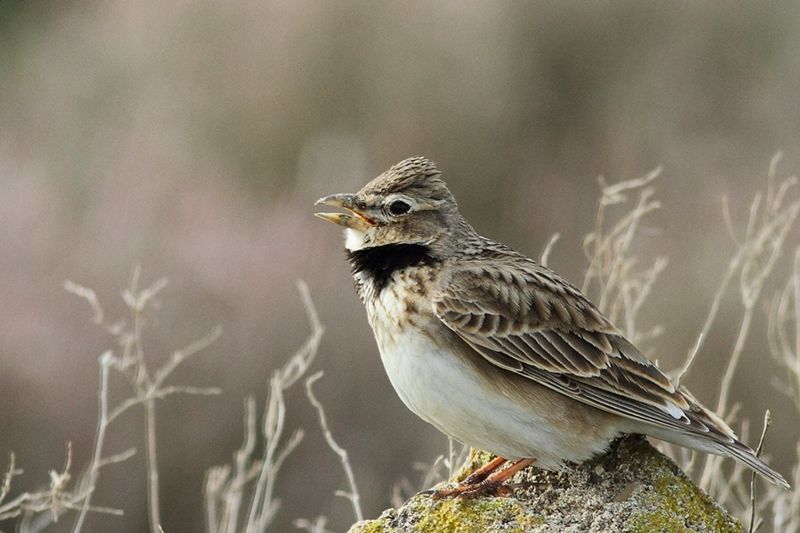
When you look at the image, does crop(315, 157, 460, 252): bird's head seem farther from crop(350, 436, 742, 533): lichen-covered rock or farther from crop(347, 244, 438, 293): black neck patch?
crop(350, 436, 742, 533): lichen-covered rock

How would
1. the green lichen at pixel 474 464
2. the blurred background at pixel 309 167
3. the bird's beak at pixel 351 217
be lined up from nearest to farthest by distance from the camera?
the green lichen at pixel 474 464
the bird's beak at pixel 351 217
the blurred background at pixel 309 167

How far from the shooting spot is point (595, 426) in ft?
17.0

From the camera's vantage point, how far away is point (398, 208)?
5719 millimetres

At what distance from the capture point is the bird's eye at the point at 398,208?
5.71 metres

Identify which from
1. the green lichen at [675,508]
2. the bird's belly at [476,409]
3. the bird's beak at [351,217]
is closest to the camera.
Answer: the green lichen at [675,508]

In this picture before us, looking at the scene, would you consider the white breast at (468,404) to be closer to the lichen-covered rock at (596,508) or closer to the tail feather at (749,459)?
the lichen-covered rock at (596,508)

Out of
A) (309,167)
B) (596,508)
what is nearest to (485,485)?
(596,508)

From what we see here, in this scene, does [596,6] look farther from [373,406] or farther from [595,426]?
[595,426]

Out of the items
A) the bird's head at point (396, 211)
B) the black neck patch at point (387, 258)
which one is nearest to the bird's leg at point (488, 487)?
the black neck patch at point (387, 258)

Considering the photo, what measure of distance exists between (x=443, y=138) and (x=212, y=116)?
8.72ft

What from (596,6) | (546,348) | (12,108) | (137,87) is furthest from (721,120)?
(546,348)

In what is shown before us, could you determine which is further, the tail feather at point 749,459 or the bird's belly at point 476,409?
the bird's belly at point 476,409

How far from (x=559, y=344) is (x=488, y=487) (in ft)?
2.19

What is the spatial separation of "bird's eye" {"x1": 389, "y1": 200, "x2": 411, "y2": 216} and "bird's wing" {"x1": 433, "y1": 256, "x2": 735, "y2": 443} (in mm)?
328
